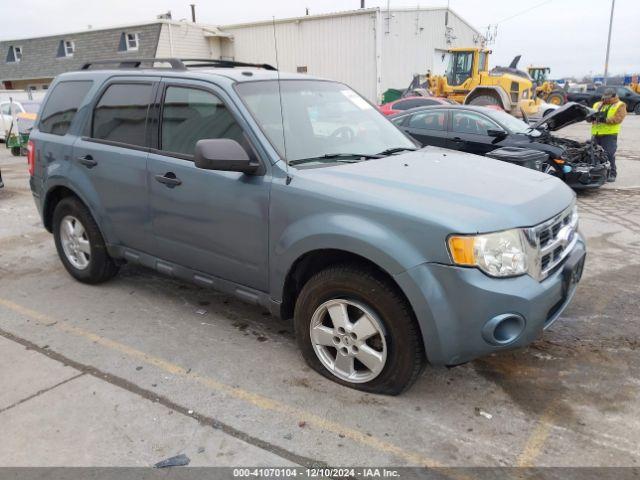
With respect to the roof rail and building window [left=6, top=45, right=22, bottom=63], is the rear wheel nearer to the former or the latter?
the roof rail

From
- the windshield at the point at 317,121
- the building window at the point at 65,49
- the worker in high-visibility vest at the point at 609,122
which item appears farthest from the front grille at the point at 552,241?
the building window at the point at 65,49

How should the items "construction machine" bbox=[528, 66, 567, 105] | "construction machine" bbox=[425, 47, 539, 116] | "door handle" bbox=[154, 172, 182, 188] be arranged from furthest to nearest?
"construction machine" bbox=[528, 66, 567, 105] → "construction machine" bbox=[425, 47, 539, 116] → "door handle" bbox=[154, 172, 182, 188]

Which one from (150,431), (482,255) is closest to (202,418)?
(150,431)

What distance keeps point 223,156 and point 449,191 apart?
1337 millimetres

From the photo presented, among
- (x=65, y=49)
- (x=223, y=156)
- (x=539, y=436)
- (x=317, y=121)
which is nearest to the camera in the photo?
(x=539, y=436)

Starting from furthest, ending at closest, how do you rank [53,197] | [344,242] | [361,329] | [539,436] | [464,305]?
[53,197]
[361,329]
[344,242]
[539,436]
[464,305]

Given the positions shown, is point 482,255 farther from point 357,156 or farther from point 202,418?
point 202,418

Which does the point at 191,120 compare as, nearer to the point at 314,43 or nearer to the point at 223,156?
the point at 223,156

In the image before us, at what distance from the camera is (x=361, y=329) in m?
2.97

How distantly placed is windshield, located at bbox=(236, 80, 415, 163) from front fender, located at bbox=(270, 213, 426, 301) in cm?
52

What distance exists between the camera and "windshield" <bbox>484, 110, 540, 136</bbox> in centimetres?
897

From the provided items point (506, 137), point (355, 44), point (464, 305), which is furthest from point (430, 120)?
point (355, 44)

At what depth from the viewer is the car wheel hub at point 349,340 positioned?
9.68 ft

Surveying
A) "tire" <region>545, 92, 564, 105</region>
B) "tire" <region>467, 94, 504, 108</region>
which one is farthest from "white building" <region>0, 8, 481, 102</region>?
"tire" <region>545, 92, 564, 105</region>
